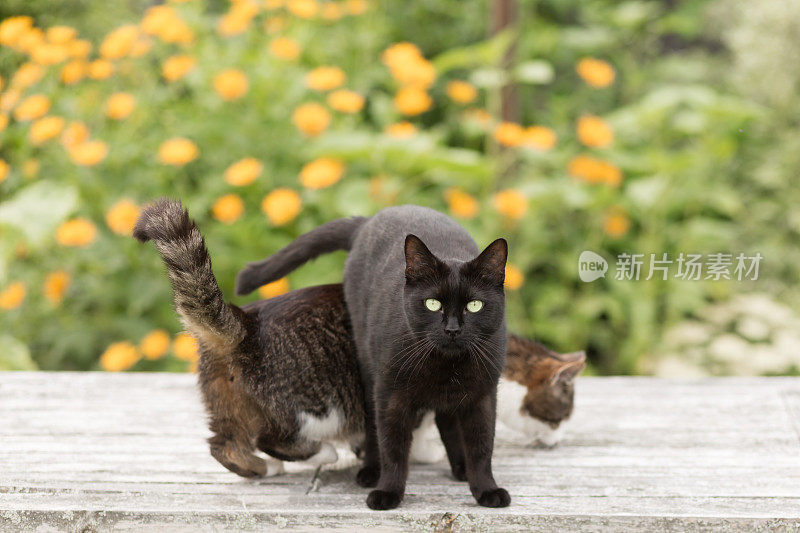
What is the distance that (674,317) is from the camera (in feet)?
11.1

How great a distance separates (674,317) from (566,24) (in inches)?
78.4

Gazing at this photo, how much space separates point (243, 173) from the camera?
282 centimetres

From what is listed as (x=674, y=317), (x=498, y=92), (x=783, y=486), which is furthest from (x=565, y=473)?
(x=498, y=92)

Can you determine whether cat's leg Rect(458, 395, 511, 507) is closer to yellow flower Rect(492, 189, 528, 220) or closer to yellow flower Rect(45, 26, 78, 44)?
yellow flower Rect(492, 189, 528, 220)

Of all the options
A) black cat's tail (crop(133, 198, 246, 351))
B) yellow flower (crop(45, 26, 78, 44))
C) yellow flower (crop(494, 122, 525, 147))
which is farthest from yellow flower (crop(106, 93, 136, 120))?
black cat's tail (crop(133, 198, 246, 351))

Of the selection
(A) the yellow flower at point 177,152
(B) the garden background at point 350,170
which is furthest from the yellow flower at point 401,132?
(A) the yellow flower at point 177,152

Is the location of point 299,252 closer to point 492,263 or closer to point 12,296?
point 492,263

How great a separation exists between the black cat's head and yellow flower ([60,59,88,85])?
6.93ft

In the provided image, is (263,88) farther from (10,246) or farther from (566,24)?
(566,24)

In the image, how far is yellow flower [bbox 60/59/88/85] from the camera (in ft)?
9.93

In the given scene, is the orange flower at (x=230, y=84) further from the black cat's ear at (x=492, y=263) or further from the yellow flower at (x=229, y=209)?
the black cat's ear at (x=492, y=263)

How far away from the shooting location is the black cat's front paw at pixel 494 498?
158 cm

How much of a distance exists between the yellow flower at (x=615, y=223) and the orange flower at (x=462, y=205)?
1.94ft

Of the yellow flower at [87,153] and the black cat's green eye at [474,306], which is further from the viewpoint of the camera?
the yellow flower at [87,153]
